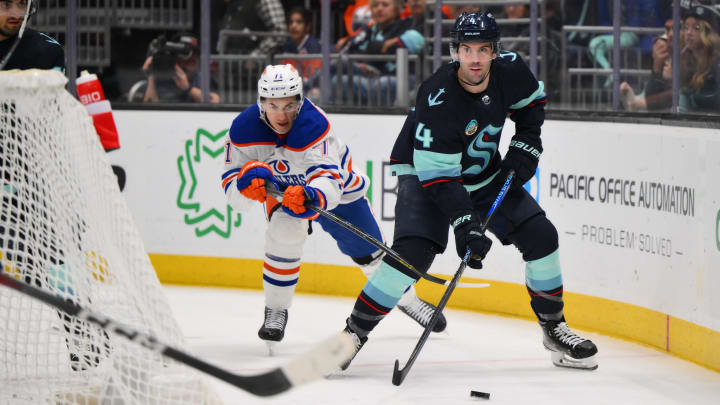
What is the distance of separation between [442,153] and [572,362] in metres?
0.92

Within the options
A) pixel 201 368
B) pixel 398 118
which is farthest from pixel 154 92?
pixel 201 368

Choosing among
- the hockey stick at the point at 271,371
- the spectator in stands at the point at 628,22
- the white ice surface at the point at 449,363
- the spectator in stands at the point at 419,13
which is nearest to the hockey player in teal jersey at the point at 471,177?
the white ice surface at the point at 449,363

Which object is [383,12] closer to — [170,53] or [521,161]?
[170,53]

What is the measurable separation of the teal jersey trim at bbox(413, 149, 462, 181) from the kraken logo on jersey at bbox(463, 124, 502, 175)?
120 millimetres

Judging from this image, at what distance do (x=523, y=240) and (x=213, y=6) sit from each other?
8.78 ft

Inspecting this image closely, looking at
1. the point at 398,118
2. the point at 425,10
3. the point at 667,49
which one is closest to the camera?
the point at 667,49

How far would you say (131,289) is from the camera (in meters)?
2.63

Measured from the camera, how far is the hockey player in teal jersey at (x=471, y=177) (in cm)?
341

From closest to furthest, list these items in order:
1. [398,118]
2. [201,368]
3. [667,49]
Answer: [201,368]
[667,49]
[398,118]

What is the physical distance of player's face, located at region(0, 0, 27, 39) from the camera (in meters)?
3.14

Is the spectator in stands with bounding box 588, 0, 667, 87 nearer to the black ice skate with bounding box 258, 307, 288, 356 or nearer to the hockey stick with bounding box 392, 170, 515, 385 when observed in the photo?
the hockey stick with bounding box 392, 170, 515, 385

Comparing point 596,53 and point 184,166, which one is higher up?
point 596,53

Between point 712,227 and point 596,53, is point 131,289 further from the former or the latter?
point 596,53

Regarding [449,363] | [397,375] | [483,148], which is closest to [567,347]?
[449,363]
